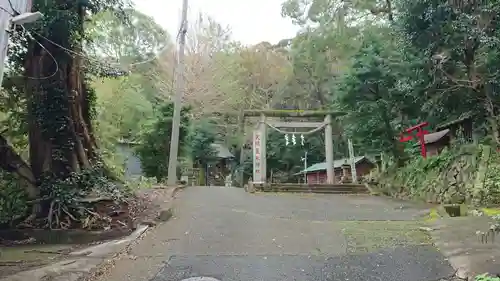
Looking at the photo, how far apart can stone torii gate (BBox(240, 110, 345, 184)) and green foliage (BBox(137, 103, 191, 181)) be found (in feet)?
11.5

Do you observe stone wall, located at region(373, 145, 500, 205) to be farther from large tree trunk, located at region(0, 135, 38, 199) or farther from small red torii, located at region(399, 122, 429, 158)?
large tree trunk, located at region(0, 135, 38, 199)

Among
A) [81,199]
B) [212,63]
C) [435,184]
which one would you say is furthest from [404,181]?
[212,63]

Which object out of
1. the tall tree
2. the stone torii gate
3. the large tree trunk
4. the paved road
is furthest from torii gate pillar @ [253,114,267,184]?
the large tree trunk

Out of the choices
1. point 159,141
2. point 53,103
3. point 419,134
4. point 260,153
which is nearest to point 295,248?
point 53,103

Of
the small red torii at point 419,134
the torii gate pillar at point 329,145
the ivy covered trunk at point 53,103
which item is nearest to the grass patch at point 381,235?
the ivy covered trunk at point 53,103

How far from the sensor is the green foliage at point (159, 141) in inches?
773

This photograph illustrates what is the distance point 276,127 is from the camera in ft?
64.7

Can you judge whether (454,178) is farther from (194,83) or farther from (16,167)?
(194,83)

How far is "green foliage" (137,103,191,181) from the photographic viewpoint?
19.6 metres

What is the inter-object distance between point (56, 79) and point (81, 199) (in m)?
2.55

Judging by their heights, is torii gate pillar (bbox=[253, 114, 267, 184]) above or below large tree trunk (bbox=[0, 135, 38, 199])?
above

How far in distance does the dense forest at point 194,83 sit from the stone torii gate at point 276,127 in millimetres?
2675

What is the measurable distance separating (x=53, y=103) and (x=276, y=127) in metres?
12.9

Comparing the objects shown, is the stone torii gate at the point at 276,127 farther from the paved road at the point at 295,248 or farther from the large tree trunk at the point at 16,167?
the large tree trunk at the point at 16,167
